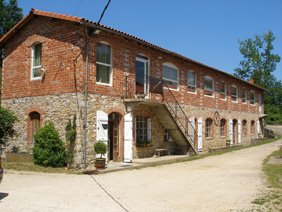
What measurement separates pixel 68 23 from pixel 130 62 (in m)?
3.44

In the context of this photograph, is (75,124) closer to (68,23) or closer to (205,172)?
(68,23)

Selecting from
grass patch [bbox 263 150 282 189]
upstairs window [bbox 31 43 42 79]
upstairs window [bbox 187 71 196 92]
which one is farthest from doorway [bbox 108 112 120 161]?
upstairs window [bbox 187 71 196 92]

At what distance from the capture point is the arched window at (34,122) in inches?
621

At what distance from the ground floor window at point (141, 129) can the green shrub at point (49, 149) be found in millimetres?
4510

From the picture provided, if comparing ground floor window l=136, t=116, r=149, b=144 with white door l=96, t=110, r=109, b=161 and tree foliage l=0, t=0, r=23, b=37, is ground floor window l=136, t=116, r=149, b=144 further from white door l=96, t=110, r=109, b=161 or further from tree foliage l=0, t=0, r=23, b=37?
tree foliage l=0, t=0, r=23, b=37

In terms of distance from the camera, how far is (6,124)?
52.9ft

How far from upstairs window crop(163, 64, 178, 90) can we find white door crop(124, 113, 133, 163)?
14.2 ft

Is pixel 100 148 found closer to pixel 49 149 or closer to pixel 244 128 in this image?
pixel 49 149

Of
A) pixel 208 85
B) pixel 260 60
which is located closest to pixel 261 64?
pixel 260 60

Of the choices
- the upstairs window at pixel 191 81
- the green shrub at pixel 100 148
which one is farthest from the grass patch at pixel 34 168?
the upstairs window at pixel 191 81

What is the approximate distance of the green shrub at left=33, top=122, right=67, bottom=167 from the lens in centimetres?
1384

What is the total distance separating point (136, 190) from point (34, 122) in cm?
798

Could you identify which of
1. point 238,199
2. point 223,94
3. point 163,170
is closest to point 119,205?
point 238,199

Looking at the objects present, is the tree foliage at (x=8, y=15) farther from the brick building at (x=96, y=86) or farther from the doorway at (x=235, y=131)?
the doorway at (x=235, y=131)
